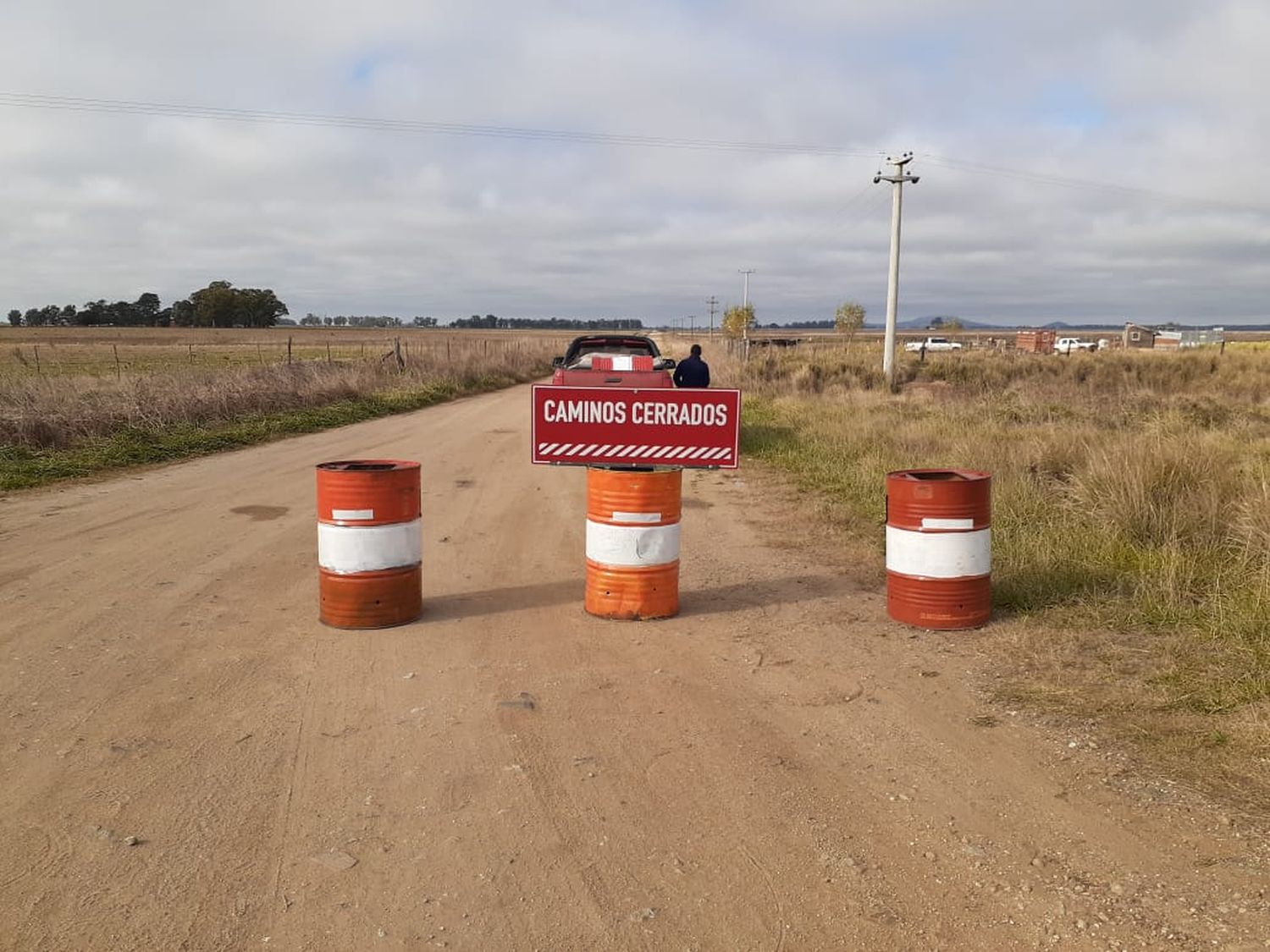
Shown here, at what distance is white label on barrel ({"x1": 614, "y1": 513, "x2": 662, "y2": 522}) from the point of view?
6.26 metres

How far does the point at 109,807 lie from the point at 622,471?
3.55 metres

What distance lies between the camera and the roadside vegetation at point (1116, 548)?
181 inches

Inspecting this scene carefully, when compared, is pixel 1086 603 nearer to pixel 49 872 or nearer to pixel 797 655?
pixel 797 655

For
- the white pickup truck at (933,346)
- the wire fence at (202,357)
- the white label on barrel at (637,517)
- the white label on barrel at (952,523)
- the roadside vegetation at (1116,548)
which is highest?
the white pickup truck at (933,346)

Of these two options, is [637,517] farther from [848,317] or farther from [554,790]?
[848,317]

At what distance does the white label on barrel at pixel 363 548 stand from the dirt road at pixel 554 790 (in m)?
0.44

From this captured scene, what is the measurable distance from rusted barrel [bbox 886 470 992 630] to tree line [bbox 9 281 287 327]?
121m

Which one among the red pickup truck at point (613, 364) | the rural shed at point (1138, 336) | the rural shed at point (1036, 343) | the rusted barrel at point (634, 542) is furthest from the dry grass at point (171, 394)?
the rural shed at point (1138, 336)

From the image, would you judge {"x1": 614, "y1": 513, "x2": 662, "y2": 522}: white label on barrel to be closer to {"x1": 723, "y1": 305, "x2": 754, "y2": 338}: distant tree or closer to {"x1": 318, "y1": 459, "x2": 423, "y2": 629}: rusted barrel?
{"x1": 318, "y1": 459, "x2": 423, "y2": 629}: rusted barrel

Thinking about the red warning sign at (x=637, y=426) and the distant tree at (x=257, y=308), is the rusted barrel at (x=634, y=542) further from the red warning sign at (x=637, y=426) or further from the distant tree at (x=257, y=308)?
the distant tree at (x=257, y=308)

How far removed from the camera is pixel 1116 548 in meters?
7.32

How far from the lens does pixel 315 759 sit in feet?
13.6

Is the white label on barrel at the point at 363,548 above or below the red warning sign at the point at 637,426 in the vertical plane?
below

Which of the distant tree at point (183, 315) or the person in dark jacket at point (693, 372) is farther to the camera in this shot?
the distant tree at point (183, 315)
